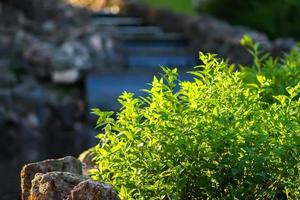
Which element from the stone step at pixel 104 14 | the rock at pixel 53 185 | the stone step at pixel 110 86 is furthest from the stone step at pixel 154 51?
the rock at pixel 53 185

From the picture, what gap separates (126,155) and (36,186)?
600mm

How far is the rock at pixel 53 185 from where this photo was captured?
6746 millimetres

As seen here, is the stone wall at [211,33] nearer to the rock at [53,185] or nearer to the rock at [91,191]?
the rock at [53,185]

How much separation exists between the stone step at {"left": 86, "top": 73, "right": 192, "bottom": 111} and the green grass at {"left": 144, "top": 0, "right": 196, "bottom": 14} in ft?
21.1

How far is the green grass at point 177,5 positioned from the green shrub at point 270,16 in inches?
129

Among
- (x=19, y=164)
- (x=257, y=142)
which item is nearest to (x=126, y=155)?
(x=257, y=142)

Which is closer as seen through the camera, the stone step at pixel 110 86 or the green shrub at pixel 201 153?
the green shrub at pixel 201 153

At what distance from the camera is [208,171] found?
22.7 feet

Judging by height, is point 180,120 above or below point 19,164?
above

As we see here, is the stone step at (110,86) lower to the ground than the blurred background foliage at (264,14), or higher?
lower

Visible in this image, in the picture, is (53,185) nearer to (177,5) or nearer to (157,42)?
(157,42)

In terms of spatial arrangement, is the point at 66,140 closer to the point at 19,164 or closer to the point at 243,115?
the point at 19,164

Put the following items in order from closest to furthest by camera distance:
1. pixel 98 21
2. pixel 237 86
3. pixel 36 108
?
pixel 237 86, pixel 36 108, pixel 98 21

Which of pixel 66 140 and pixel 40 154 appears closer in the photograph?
pixel 40 154
